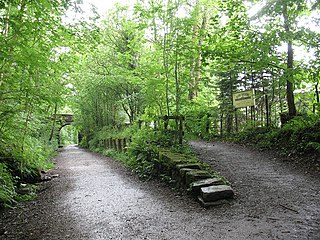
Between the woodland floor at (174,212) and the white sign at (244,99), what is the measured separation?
4256 mm

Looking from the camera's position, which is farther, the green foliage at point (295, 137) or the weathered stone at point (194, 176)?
the green foliage at point (295, 137)

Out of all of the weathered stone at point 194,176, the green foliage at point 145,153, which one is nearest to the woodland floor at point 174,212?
the weathered stone at point 194,176

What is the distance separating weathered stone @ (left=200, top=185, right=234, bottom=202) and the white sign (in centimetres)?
673

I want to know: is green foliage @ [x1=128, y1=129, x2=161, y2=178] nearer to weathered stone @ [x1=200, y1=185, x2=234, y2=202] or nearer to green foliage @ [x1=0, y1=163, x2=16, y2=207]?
weathered stone @ [x1=200, y1=185, x2=234, y2=202]

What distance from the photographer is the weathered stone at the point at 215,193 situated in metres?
4.20

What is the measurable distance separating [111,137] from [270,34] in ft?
37.3

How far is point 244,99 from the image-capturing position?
1044 cm

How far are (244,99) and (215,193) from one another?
7168 millimetres

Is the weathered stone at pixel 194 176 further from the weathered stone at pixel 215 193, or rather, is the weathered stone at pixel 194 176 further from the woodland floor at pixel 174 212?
the weathered stone at pixel 215 193

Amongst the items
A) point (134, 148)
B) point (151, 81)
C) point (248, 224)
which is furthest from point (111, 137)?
point (248, 224)

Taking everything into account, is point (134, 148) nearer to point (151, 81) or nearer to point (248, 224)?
point (151, 81)

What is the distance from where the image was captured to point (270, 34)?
675cm

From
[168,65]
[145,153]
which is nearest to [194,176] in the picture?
[145,153]

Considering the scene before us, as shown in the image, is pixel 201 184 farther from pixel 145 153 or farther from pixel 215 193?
pixel 145 153
